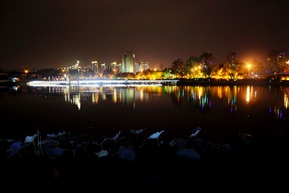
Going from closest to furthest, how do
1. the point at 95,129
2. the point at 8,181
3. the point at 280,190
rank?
the point at 280,190
the point at 8,181
the point at 95,129

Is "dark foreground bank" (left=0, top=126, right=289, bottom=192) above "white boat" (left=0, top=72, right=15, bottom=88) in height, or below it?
below

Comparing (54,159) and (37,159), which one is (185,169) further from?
(37,159)

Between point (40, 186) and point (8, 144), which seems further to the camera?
point (8, 144)

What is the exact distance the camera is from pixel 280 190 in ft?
17.2

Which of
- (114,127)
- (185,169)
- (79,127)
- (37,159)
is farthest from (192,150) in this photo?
(79,127)

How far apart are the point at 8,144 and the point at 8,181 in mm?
2027

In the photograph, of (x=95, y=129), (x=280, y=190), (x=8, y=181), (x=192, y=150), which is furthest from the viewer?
(x=95, y=129)

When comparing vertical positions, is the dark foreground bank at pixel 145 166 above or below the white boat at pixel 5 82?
below

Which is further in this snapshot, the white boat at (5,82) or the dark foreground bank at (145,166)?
the white boat at (5,82)

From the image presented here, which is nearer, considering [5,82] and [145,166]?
[145,166]

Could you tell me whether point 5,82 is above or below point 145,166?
above

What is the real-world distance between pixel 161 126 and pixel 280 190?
24.1 ft

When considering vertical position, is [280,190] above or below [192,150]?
below

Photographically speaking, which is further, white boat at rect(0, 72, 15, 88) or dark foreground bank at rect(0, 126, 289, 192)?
white boat at rect(0, 72, 15, 88)
